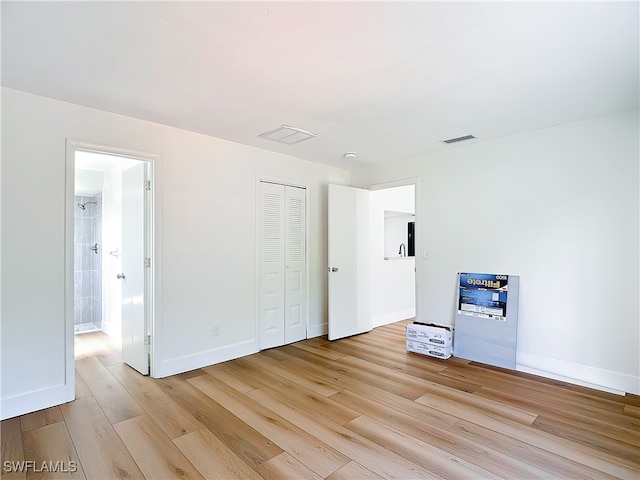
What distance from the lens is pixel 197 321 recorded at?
358 cm

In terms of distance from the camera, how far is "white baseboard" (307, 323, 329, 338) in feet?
15.6

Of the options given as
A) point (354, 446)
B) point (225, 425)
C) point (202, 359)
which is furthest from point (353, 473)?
point (202, 359)

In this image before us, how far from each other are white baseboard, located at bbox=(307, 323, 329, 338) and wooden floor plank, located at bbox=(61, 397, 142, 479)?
258 centimetres

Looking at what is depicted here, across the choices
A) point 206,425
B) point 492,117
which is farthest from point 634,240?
point 206,425

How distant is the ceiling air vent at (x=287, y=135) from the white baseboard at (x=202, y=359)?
232cm

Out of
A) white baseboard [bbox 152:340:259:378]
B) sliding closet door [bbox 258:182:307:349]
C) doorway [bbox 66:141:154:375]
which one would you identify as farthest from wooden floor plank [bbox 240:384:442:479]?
doorway [bbox 66:141:154:375]

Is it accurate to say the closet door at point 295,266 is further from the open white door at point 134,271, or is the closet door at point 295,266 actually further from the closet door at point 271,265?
the open white door at point 134,271

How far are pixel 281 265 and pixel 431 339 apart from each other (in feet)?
6.53

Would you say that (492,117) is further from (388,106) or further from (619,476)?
(619,476)

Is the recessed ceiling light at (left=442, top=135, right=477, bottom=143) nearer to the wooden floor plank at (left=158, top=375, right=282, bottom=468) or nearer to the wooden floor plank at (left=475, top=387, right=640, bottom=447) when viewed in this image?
the wooden floor plank at (left=475, top=387, right=640, bottom=447)

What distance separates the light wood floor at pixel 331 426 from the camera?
1974mm

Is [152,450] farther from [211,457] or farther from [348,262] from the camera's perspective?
[348,262]

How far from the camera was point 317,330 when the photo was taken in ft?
16.0

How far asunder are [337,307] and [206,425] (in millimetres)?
2515
